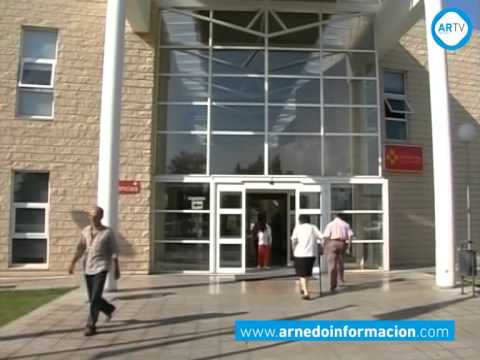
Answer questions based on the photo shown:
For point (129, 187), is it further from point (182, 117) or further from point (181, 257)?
point (182, 117)

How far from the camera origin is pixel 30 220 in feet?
48.4

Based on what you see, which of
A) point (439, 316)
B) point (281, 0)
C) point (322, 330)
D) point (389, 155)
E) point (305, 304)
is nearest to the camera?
point (322, 330)

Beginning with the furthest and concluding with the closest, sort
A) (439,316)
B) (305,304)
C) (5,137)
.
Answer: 1. (5,137)
2. (305,304)
3. (439,316)

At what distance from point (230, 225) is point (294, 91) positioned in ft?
14.6

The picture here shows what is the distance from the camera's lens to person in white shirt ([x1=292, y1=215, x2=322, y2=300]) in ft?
35.2

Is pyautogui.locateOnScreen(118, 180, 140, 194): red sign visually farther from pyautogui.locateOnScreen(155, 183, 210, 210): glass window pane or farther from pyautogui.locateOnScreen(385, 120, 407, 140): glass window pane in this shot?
pyautogui.locateOnScreen(385, 120, 407, 140): glass window pane

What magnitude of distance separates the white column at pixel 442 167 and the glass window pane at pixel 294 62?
4.66 meters

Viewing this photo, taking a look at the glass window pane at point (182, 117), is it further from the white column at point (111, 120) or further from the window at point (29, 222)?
the white column at point (111, 120)

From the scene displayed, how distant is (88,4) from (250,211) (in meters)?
7.66

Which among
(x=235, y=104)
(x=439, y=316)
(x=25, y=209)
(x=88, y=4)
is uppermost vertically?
(x=88, y=4)

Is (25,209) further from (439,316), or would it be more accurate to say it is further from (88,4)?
(439,316)

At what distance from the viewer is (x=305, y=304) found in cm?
1005

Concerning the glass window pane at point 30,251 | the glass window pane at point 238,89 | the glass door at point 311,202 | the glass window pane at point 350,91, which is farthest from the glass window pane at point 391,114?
the glass window pane at point 30,251

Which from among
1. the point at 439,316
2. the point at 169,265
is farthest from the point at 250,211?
the point at 439,316
